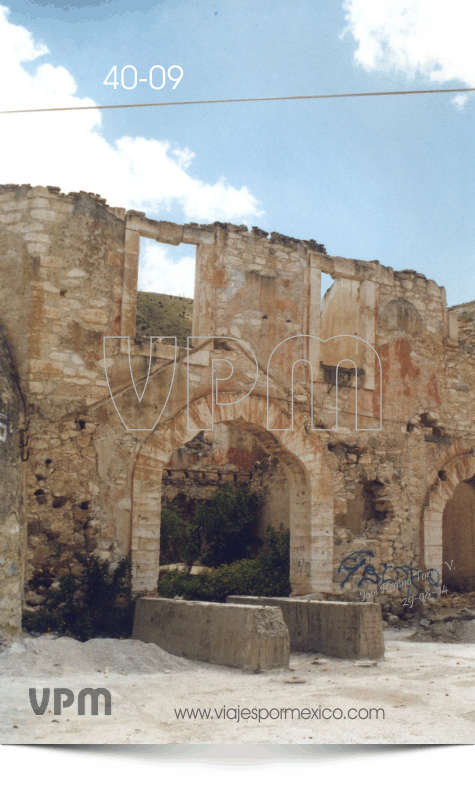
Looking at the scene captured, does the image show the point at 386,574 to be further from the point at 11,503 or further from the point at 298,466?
the point at 11,503

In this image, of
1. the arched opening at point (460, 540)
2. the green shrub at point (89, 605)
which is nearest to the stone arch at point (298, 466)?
the green shrub at point (89, 605)

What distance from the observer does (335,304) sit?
12336mm

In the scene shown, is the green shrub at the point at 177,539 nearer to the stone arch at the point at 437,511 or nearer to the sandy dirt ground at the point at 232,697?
the stone arch at the point at 437,511

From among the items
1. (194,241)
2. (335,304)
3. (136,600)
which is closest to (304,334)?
(194,241)

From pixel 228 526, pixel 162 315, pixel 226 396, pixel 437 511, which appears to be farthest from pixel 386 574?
pixel 162 315

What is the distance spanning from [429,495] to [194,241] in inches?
198

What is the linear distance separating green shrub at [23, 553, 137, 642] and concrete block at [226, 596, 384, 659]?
1.80m

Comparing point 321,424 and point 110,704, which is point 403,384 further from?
point 110,704

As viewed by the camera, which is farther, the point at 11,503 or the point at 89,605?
the point at 89,605

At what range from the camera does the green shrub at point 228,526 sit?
12.3m

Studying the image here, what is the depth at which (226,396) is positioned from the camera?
8.97 metres

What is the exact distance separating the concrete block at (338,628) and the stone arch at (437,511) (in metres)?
3.68

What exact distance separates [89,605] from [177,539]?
16.3 feet

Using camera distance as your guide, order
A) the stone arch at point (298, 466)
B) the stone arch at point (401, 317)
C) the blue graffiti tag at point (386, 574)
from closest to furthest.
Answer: the stone arch at point (298, 466)
the blue graffiti tag at point (386, 574)
the stone arch at point (401, 317)
